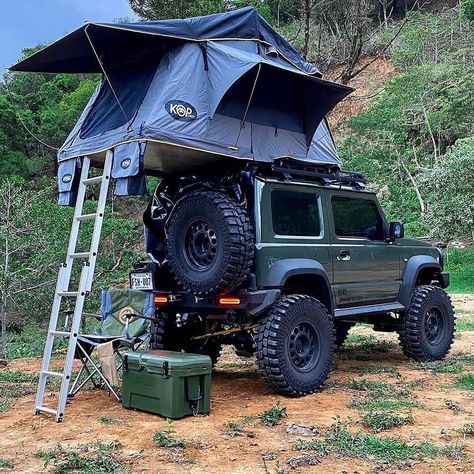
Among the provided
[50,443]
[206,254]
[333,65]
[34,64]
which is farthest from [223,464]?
[333,65]

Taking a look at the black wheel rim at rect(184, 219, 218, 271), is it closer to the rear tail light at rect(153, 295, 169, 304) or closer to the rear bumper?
the rear bumper

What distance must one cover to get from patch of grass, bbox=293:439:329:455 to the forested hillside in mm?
6035

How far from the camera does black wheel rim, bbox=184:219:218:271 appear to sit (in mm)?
5328

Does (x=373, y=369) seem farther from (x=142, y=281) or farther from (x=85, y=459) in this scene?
(x=85, y=459)

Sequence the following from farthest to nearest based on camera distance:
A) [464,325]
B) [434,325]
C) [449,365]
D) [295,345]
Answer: [464,325]
[434,325]
[449,365]
[295,345]

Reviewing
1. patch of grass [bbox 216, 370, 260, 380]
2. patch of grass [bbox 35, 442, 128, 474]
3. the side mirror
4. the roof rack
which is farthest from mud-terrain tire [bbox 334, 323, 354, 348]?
patch of grass [bbox 35, 442, 128, 474]

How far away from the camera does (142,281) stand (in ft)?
19.7

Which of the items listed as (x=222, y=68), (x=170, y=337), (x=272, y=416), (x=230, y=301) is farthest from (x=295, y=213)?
(x=272, y=416)

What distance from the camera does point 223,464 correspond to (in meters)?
3.55

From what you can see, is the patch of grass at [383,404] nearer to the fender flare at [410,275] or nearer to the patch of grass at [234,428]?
the patch of grass at [234,428]

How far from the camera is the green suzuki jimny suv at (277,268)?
5176mm

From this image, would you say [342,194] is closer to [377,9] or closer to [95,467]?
[95,467]

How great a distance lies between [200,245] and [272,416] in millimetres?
1729

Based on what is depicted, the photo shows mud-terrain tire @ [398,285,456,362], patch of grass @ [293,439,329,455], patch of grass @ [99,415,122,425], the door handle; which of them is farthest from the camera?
mud-terrain tire @ [398,285,456,362]
